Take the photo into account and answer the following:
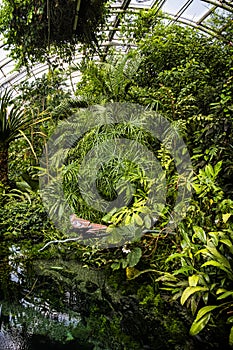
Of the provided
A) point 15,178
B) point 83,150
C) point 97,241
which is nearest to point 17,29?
point 15,178

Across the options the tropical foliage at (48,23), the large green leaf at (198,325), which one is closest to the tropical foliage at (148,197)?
the large green leaf at (198,325)

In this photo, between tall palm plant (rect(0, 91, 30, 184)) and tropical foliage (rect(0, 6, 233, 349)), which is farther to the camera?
tall palm plant (rect(0, 91, 30, 184))

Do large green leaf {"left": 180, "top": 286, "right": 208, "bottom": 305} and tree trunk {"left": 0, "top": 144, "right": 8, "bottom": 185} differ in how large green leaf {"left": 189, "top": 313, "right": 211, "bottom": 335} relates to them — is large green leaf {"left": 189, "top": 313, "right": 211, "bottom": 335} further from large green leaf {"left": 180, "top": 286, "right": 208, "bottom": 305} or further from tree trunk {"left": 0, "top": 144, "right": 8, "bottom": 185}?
tree trunk {"left": 0, "top": 144, "right": 8, "bottom": 185}

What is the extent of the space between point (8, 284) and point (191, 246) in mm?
1148

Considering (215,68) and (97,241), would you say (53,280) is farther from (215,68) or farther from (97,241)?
(215,68)

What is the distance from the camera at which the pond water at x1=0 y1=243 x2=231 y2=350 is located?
1347 millimetres

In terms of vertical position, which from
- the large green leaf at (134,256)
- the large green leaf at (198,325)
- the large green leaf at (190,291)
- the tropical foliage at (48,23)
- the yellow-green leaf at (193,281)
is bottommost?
the large green leaf at (198,325)

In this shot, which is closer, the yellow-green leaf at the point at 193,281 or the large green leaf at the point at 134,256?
the yellow-green leaf at the point at 193,281

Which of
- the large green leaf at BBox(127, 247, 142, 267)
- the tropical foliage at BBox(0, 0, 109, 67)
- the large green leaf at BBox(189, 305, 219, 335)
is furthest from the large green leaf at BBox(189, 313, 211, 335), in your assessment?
the tropical foliage at BBox(0, 0, 109, 67)

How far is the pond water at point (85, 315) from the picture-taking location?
1.35 metres

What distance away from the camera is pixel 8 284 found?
2.04 m

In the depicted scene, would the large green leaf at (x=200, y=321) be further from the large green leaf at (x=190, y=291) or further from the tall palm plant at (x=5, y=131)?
the tall palm plant at (x=5, y=131)

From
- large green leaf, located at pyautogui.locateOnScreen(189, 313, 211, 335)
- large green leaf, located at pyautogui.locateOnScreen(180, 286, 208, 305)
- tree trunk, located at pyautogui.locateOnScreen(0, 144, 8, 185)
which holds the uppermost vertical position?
tree trunk, located at pyautogui.locateOnScreen(0, 144, 8, 185)

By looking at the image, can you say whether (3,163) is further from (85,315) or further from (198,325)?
(198,325)
